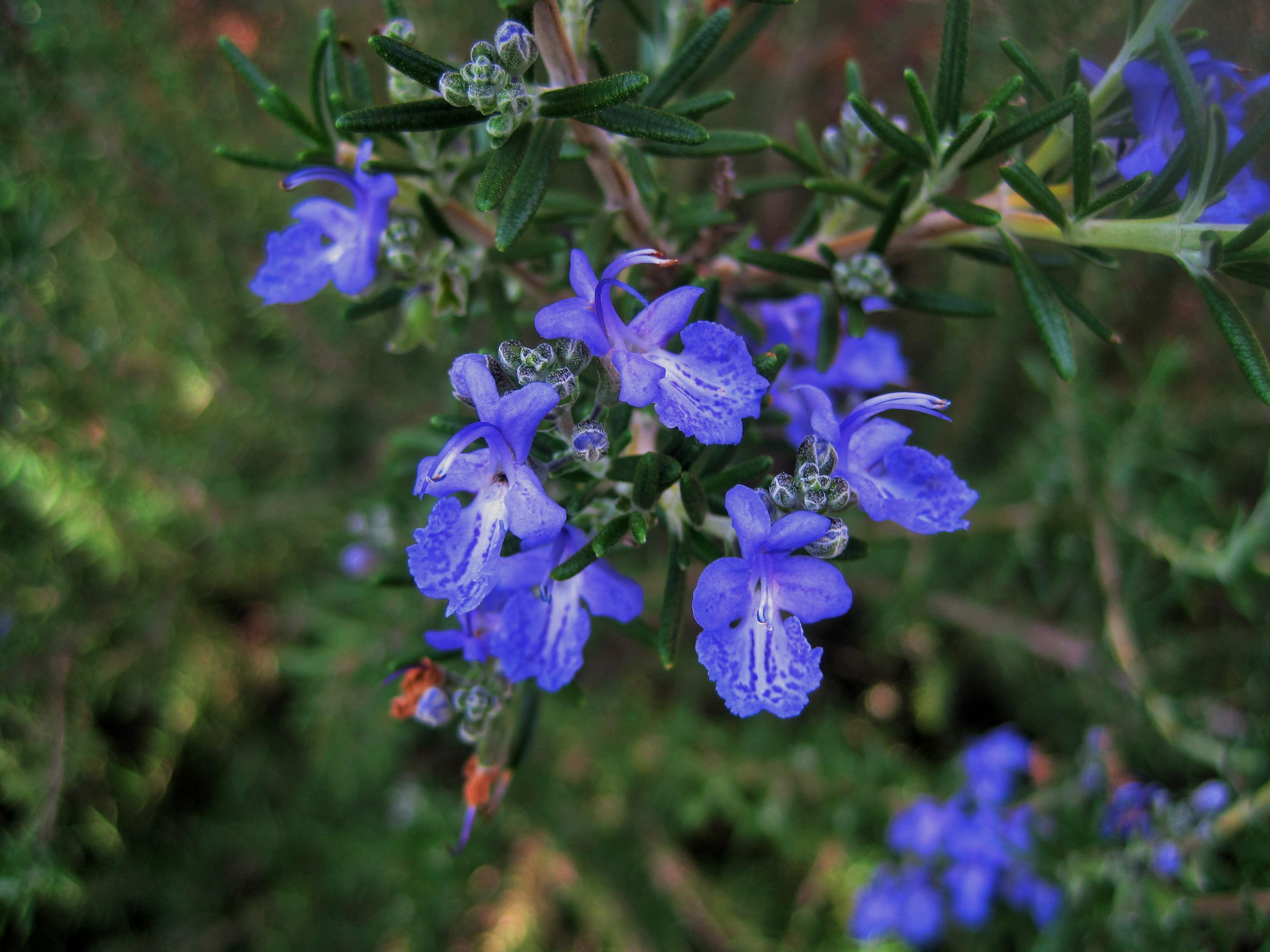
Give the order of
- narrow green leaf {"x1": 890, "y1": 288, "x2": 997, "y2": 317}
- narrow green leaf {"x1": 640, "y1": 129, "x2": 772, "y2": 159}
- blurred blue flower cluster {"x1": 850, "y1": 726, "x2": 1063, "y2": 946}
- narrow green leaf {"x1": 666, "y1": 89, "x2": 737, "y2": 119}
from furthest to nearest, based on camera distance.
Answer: blurred blue flower cluster {"x1": 850, "y1": 726, "x2": 1063, "y2": 946} → narrow green leaf {"x1": 890, "y1": 288, "x2": 997, "y2": 317} → narrow green leaf {"x1": 640, "y1": 129, "x2": 772, "y2": 159} → narrow green leaf {"x1": 666, "y1": 89, "x2": 737, "y2": 119}

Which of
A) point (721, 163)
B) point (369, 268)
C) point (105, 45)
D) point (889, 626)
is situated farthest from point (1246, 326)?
point (105, 45)

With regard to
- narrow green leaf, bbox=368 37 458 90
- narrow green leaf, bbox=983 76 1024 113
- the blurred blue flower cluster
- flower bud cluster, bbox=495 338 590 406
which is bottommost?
the blurred blue flower cluster

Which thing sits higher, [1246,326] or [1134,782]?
[1246,326]

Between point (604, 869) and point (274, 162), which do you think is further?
point (604, 869)

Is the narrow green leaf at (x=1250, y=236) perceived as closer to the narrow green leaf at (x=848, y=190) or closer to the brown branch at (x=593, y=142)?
the narrow green leaf at (x=848, y=190)

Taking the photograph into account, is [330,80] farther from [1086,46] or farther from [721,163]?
[1086,46]

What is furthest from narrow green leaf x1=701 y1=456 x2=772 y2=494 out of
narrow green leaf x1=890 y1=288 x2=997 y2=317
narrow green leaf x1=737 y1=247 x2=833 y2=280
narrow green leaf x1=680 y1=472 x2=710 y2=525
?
narrow green leaf x1=890 y1=288 x2=997 y2=317

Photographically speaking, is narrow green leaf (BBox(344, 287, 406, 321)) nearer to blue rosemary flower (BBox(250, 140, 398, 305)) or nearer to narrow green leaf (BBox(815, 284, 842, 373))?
blue rosemary flower (BBox(250, 140, 398, 305))

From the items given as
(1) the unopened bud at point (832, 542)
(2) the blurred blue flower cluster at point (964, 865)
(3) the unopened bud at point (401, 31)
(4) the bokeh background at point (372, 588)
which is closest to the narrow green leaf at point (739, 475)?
(1) the unopened bud at point (832, 542)
